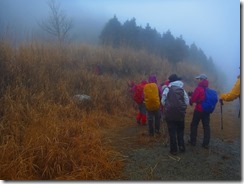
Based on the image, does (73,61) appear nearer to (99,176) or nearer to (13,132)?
(13,132)

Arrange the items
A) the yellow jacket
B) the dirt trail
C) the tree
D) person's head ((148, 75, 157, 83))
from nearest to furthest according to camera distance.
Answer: the dirt trail
the yellow jacket
the tree
person's head ((148, 75, 157, 83))

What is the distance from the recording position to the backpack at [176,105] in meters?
3.82

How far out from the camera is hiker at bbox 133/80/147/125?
14.5 feet

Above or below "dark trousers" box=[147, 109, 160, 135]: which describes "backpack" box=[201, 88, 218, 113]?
above

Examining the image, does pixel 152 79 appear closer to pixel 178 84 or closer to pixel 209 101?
pixel 178 84

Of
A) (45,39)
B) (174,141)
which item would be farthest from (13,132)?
(174,141)

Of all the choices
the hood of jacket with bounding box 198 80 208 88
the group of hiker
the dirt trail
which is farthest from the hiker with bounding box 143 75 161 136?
the hood of jacket with bounding box 198 80 208 88

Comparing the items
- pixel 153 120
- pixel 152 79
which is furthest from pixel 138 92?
pixel 153 120

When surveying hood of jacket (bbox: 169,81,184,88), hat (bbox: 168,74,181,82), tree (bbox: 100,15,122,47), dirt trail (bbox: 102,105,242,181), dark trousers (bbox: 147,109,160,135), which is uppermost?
tree (bbox: 100,15,122,47)

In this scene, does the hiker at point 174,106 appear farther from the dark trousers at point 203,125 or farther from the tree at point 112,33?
the tree at point 112,33

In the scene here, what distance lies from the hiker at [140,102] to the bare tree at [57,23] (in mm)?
1166

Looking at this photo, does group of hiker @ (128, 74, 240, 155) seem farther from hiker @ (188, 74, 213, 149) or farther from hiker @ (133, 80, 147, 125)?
hiker @ (133, 80, 147, 125)

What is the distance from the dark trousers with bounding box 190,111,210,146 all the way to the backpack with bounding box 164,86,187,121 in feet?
0.87

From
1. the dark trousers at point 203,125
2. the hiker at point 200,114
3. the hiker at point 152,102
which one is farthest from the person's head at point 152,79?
the dark trousers at point 203,125
